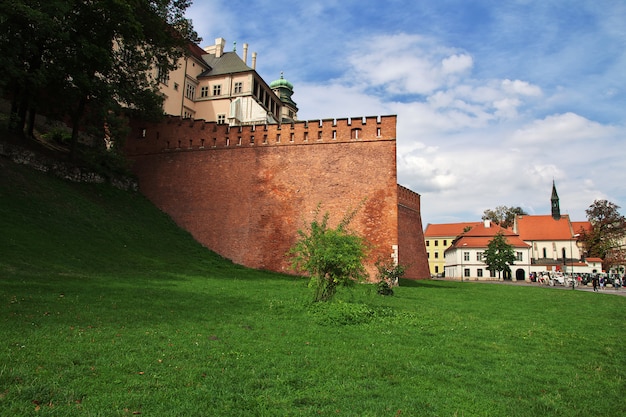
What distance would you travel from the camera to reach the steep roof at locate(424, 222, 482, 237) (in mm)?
78425

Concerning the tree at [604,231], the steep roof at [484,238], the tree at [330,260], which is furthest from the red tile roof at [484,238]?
the tree at [330,260]

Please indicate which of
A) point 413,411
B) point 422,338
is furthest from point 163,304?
point 413,411

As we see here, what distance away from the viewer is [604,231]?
54812mm

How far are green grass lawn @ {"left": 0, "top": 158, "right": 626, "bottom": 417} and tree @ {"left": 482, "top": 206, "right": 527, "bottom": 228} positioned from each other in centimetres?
6245

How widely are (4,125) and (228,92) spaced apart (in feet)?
86.6

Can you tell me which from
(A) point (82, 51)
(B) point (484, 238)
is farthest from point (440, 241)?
(A) point (82, 51)

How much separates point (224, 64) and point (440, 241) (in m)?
50.7

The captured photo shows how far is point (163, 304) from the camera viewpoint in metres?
9.59

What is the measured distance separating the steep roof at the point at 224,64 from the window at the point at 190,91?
1816 millimetres

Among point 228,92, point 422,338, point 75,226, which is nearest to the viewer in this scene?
point 422,338

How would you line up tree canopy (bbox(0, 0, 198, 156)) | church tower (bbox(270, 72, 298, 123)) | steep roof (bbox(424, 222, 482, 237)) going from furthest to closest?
steep roof (bbox(424, 222, 482, 237))
church tower (bbox(270, 72, 298, 123))
tree canopy (bbox(0, 0, 198, 156))

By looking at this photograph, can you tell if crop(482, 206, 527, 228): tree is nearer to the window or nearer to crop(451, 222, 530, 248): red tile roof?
crop(451, 222, 530, 248): red tile roof

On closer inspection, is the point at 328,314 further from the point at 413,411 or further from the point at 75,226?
the point at 75,226

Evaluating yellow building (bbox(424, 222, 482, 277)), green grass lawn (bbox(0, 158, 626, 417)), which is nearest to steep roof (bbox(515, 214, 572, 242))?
yellow building (bbox(424, 222, 482, 277))
